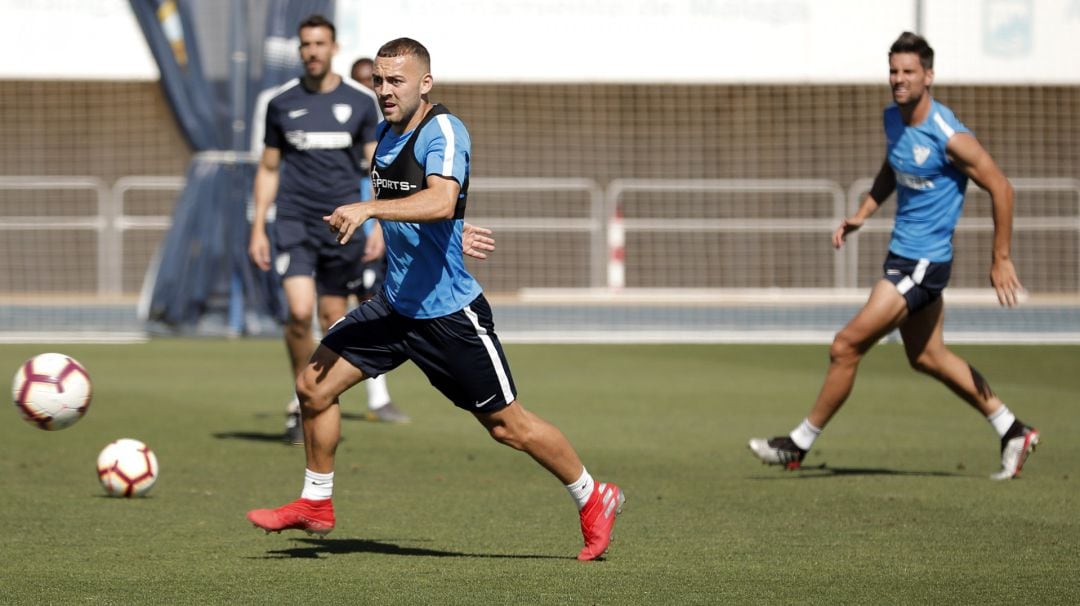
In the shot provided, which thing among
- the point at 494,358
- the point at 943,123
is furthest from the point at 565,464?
the point at 943,123

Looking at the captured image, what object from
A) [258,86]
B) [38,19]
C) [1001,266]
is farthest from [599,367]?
[38,19]

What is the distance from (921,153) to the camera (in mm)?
8375

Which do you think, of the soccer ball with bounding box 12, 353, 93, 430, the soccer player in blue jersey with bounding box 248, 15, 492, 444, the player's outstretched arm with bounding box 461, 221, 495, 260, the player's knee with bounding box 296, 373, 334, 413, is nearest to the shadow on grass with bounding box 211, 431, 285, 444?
the soccer player in blue jersey with bounding box 248, 15, 492, 444

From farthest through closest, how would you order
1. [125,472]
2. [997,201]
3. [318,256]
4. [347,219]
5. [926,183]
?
[318,256], [926,183], [997,201], [125,472], [347,219]

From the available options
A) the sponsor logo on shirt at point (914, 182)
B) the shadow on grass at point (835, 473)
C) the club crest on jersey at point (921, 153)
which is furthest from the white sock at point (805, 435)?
the club crest on jersey at point (921, 153)

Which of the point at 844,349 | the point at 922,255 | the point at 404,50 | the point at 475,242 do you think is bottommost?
the point at 844,349

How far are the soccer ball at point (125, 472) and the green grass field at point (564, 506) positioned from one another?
9 cm

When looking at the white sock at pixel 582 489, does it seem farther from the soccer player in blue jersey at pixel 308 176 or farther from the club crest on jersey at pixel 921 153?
the soccer player in blue jersey at pixel 308 176

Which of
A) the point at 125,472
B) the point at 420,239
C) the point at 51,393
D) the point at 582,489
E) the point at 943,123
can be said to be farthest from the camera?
the point at 943,123

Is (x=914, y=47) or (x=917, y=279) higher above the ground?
(x=914, y=47)

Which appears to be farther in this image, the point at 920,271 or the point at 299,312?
the point at 299,312

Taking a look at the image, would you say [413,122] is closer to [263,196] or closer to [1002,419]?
[263,196]

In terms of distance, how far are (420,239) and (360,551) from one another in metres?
1.24

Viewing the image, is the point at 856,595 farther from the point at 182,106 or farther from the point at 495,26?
the point at 495,26
